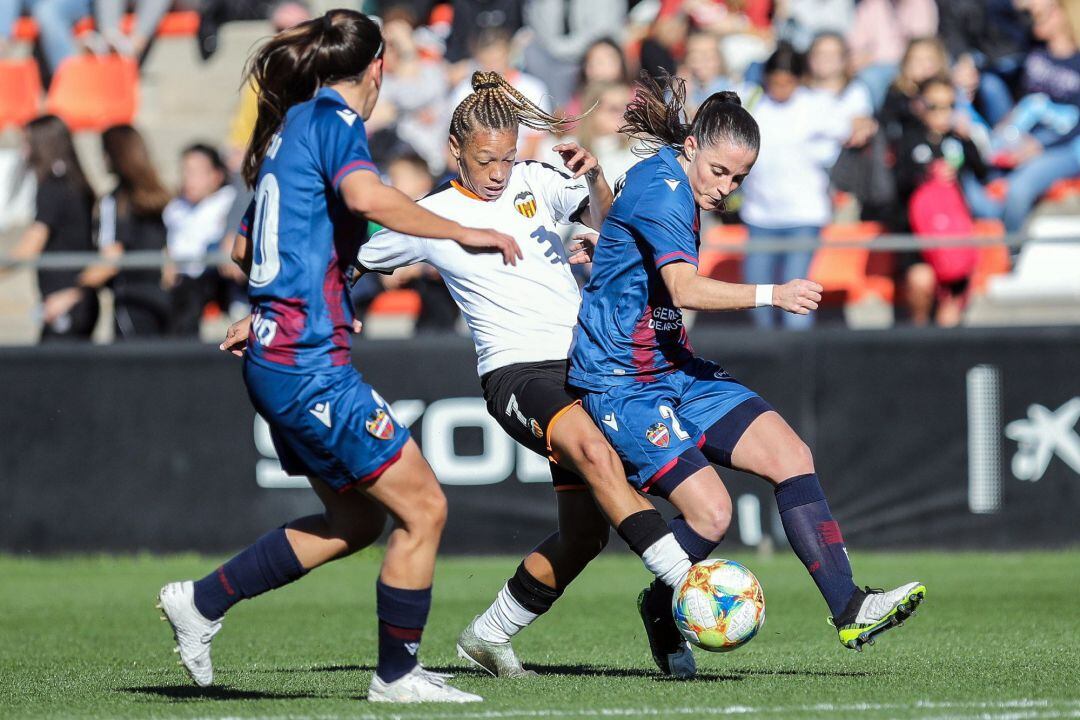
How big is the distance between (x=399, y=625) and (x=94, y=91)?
12.3 m

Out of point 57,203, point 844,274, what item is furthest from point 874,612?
point 57,203

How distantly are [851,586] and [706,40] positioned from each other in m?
7.93

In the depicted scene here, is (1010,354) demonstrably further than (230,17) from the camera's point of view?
No

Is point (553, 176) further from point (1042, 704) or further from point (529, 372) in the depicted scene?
point (1042, 704)

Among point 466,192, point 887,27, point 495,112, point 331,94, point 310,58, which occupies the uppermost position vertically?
point 310,58

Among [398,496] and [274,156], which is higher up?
[274,156]

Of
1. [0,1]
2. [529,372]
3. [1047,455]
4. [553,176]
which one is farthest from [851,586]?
[0,1]

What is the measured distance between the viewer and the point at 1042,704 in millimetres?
5461

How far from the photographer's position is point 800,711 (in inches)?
212

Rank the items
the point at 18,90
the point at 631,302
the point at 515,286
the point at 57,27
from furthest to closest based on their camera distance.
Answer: the point at 18,90, the point at 57,27, the point at 515,286, the point at 631,302

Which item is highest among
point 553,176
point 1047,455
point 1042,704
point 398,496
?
point 553,176

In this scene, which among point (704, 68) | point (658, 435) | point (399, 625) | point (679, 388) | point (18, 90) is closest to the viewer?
point (399, 625)

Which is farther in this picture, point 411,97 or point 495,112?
point 411,97

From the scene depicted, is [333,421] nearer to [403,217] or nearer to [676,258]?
[403,217]
